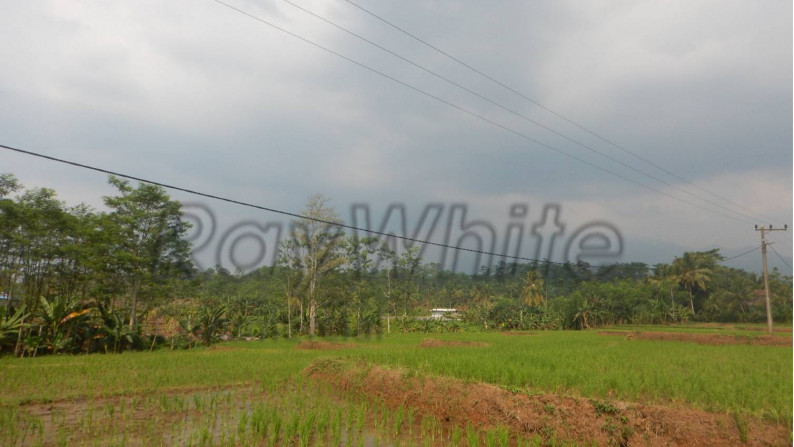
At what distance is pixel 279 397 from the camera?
960 cm

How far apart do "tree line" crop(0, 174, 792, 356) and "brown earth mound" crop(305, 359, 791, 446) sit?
18.7 ft

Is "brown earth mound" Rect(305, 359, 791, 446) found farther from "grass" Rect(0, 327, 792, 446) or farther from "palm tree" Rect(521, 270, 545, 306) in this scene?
"palm tree" Rect(521, 270, 545, 306)

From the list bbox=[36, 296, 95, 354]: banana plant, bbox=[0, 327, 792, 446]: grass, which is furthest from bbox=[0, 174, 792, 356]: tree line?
bbox=[0, 327, 792, 446]: grass

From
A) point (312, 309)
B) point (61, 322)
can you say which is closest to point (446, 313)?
point (312, 309)

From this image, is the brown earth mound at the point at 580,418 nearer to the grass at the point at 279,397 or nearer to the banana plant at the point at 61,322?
the grass at the point at 279,397

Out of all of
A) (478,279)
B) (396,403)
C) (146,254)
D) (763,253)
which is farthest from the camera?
(478,279)

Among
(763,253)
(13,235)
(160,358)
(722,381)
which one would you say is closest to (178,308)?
(13,235)

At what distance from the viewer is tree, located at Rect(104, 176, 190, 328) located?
24906 mm

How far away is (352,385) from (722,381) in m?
8.89

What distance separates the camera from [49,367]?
44.0 ft

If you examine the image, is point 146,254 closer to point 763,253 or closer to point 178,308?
point 178,308

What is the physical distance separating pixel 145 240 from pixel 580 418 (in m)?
27.3

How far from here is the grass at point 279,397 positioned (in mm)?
6660

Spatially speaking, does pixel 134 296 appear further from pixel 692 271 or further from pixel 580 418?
pixel 692 271
